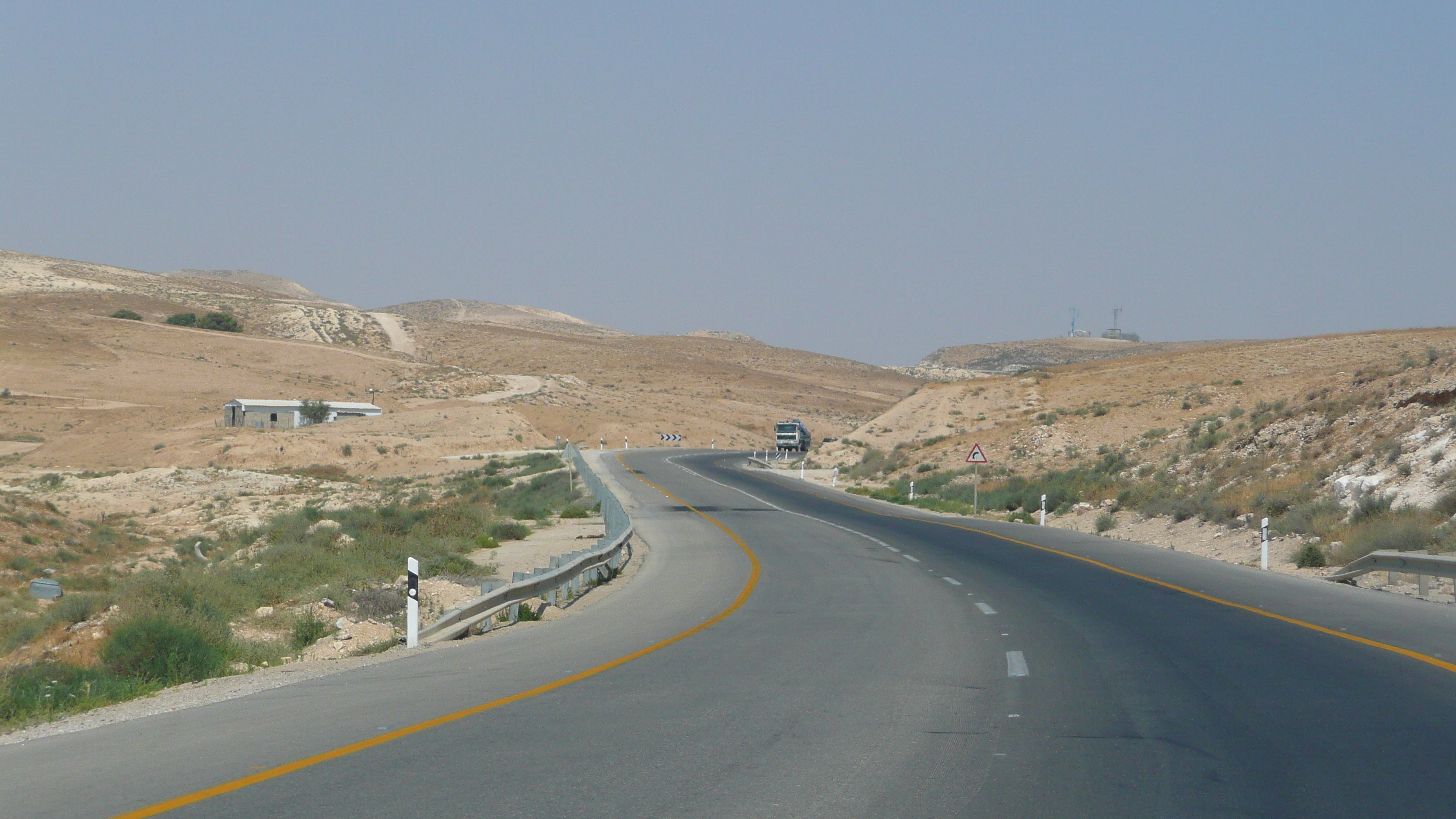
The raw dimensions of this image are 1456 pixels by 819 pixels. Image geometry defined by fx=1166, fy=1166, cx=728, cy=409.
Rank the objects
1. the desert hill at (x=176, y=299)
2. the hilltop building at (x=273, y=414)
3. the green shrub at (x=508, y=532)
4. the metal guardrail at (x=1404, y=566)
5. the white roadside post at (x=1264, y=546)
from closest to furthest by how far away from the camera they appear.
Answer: the metal guardrail at (x=1404, y=566), the white roadside post at (x=1264, y=546), the green shrub at (x=508, y=532), the hilltop building at (x=273, y=414), the desert hill at (x=176, y=299)

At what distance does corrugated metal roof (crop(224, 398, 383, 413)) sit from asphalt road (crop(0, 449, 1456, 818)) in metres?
75.5

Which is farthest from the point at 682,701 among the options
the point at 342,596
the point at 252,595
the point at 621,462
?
the point at 621,462

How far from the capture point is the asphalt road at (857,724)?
20.4 feet

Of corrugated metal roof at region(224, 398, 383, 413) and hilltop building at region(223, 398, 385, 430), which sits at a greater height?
corrugated metal roof at region(224, 398, 383, 413)

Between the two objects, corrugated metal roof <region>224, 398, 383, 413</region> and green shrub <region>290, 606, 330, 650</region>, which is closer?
green shrub <region>290, 606, 330, 650</region>

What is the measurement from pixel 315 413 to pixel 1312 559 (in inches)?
3072

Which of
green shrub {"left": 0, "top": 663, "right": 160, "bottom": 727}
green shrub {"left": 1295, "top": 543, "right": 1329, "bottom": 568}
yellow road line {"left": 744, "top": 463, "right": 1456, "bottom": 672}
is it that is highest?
green shrub {"left": 1295, "top": 543, "right": 1329, "bottom": 568}

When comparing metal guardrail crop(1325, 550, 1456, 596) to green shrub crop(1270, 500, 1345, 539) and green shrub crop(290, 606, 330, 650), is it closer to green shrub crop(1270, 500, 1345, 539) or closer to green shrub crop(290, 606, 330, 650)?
green shrub crop(1270, 500, 1345, 539)

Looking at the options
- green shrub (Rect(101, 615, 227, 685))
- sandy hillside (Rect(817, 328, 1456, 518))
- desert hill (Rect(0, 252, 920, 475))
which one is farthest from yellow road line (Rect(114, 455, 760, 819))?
desert hill (Rect(0, 252, 920, 475))

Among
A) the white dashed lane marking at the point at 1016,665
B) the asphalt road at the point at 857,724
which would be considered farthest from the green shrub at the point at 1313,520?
the white dashed lane marking at the point at 1016,665

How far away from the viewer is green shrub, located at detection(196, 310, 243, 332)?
135500 mm

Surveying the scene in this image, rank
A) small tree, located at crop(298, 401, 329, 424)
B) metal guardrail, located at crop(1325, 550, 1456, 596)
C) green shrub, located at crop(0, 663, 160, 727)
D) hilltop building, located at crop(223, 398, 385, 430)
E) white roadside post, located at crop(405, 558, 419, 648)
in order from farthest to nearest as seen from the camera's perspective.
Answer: small tree, located at crop(298, 401, 329, 424) → hilltop building, located at crop(223, 398, 385, 430) → metal guardrail, located at crop(1325, 550, 1456, 596) → white roadside post, located at crop(405, 558, 419, 648) → green shrub, located at crop(0, 663, 160, 727)

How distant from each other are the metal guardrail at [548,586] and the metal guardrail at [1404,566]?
39.8 ft

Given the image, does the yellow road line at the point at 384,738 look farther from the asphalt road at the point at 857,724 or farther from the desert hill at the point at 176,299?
the desert hill at the point at 176,299
